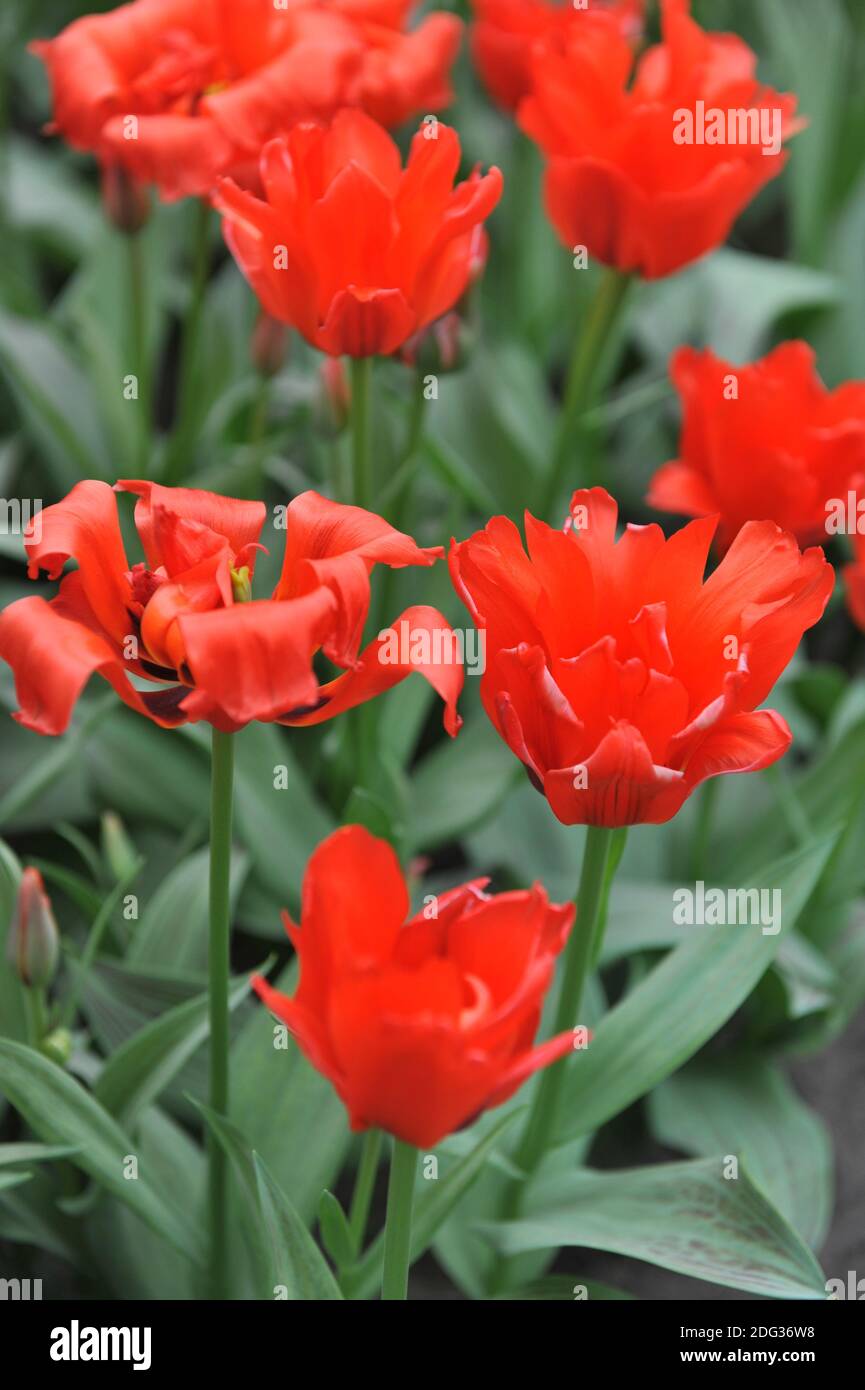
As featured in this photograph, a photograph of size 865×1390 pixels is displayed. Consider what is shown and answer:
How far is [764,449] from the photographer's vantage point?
1.09 metres

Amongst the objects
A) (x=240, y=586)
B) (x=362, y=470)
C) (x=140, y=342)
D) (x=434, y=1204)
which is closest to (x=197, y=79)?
(x=140, y=342)

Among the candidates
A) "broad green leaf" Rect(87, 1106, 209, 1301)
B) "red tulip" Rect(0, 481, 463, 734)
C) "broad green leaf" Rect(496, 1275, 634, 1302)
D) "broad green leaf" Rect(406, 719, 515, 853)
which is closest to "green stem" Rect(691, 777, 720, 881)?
"broad green leaf" Rect(406, 719, 515, 853)

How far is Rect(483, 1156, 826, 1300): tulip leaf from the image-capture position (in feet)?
2.96

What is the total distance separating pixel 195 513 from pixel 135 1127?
477mm

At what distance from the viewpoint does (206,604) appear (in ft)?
2.33

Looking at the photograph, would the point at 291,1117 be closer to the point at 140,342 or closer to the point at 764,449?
the point at 764,449

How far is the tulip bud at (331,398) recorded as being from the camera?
122 centimetres

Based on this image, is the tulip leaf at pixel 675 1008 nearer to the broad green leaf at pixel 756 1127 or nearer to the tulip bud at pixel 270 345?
the broad green leaf at pixel 756 1127

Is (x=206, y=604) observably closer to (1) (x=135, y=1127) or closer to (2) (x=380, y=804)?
(2) (x=380, y=804)

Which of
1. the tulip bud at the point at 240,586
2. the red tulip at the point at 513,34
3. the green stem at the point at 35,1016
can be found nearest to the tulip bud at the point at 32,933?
the green stem at the point at 35,1016

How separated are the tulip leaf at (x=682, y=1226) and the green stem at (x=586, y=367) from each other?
2.07 feet

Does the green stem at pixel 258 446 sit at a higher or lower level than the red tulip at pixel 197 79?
lower

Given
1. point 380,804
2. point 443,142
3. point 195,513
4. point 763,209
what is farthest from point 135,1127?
point 763,209

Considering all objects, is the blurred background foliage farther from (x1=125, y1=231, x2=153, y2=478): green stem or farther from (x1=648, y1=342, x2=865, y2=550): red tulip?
(x1=648, y1=342, x2=865, y2=550): red tulip
